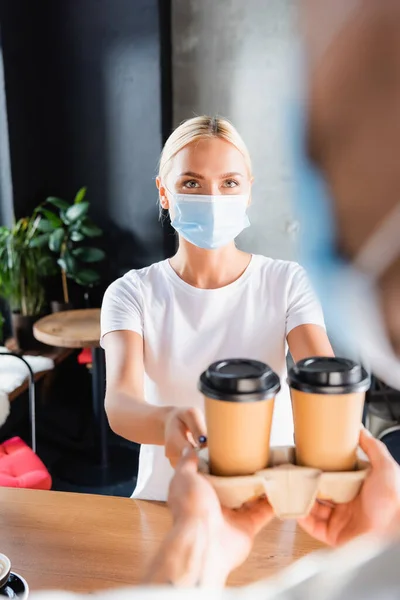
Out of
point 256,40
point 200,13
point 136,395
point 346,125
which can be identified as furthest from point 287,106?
point 136,395

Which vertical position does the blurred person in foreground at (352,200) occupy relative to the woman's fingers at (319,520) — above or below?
above

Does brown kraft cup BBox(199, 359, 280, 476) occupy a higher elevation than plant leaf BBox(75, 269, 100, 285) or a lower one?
higher

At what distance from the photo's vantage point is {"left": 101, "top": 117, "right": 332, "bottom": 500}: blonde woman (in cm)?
92

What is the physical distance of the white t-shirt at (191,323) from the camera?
99cm

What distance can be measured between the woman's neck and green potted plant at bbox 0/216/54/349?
161 centimetres

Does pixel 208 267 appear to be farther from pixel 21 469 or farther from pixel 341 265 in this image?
pixel 21 469

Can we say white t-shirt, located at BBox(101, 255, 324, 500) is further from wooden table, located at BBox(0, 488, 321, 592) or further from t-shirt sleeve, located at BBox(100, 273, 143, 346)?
wooden table, located at BBox(0, 488, 321, 592)

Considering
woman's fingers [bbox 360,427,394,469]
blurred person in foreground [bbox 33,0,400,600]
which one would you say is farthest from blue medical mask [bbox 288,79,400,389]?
woman's fingers [bbox 360,427,394,469]

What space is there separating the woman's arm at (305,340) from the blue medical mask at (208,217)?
0.22m

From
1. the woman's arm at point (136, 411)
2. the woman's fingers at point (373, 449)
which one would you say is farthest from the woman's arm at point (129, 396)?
the woman's fingers at point (373, 449)

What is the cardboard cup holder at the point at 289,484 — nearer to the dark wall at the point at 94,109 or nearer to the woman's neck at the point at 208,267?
the woman's neck at the point at 208,267

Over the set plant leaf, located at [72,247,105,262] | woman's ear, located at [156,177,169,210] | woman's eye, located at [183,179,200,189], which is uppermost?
woman's eye, located at [183,179,200,189]

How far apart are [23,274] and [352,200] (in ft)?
7.93

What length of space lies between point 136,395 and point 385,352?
55 cm
